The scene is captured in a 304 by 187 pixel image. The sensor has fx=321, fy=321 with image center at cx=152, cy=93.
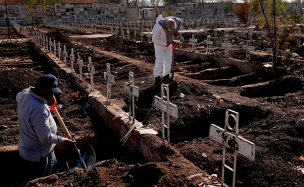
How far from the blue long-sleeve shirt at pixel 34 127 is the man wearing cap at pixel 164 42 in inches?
156

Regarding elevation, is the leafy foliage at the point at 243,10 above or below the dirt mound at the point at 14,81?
above

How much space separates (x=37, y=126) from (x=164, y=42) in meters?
4.41

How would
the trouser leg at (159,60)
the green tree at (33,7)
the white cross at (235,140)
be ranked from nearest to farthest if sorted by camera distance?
the white cross at (235,140) → the trouser leg at (159,60) → the green tree at (33,7)

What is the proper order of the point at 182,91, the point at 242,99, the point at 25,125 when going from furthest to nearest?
1. the point at 182,91
2. the point at 242,99
3. the point at 25,125

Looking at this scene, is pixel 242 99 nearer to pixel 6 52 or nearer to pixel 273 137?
pixel 273 137

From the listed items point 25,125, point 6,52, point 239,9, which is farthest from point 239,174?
point 239,9

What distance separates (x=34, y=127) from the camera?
3.85 meters

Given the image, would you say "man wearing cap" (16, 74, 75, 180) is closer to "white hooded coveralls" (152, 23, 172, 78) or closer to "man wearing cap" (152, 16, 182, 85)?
"man wearing cap" (152, 16, 182, 85)

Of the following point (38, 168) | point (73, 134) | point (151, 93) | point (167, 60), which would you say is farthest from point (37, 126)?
point (167, 60)

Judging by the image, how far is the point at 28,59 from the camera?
1598 cm

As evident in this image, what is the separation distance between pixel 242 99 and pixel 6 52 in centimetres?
1489

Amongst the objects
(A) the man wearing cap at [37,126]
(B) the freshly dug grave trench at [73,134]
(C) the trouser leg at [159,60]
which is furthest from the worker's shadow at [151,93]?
(A) the man wearing cap at [37,126]

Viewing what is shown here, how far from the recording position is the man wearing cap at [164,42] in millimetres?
7583

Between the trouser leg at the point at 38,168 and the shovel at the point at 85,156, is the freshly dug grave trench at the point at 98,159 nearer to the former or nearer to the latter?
the shovel at the point at 85,156
